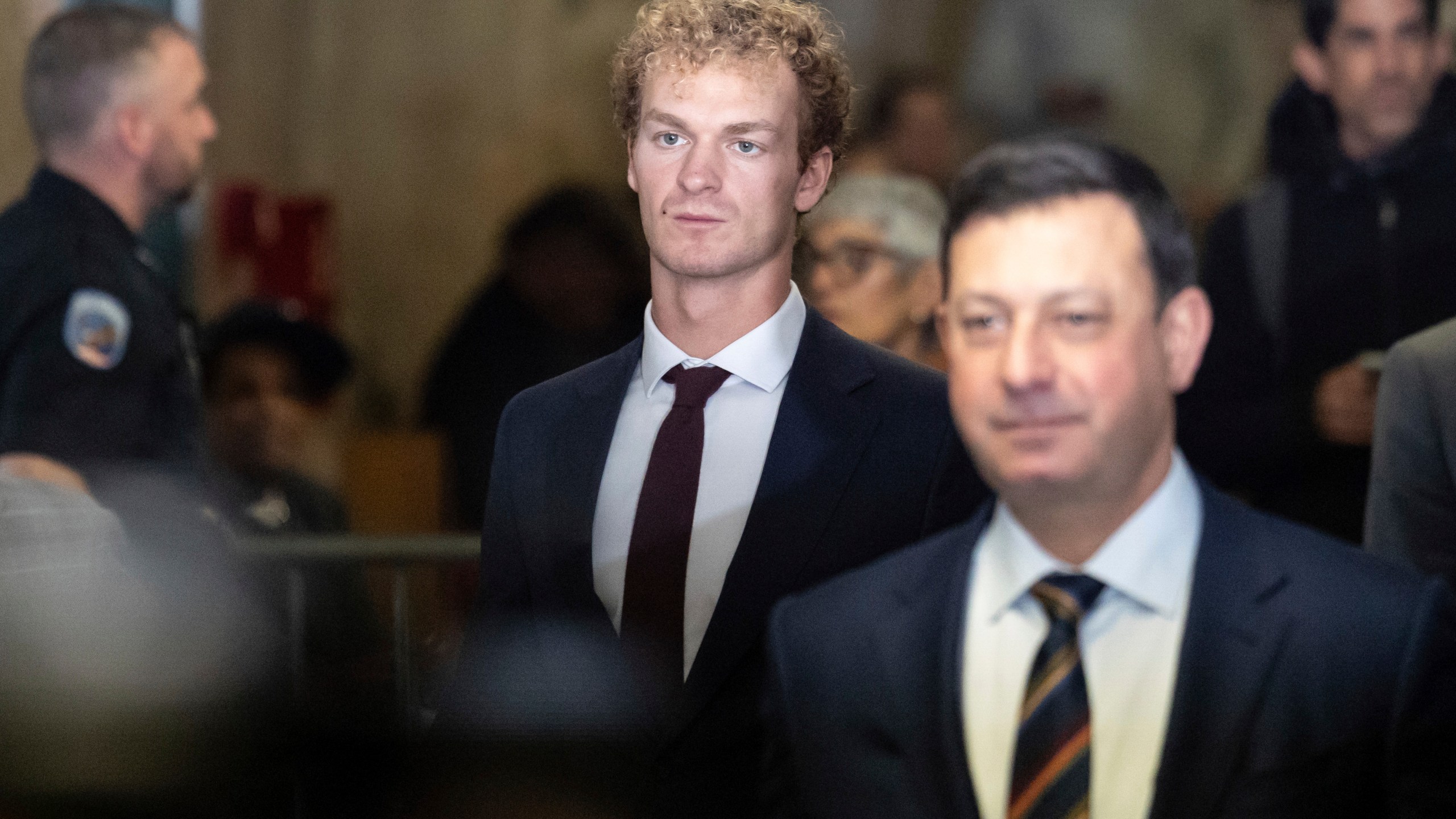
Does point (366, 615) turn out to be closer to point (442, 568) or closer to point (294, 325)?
point (442, 568)

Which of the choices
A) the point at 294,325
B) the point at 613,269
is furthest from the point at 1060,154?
the point at 294,325

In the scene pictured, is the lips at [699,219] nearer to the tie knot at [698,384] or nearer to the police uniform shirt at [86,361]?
the tie knot at [698,384]

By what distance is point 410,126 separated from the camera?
8.07 feet

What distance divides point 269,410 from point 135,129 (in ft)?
1.53

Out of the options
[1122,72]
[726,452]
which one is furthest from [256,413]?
[1122,72]

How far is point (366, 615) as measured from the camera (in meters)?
1.35

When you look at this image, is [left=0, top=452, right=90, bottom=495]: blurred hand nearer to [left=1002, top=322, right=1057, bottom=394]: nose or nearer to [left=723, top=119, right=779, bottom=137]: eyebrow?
[left=723, top=119, right=779, bottom=137]: eyebrow

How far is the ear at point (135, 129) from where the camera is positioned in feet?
4.27

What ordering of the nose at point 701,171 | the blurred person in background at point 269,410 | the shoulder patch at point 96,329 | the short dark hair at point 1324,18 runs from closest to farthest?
the nose at point 701,171 → the short dark hair at point 1324,18 → the shoulder patch at point 96,329 → the blurred person in background at point 269,410

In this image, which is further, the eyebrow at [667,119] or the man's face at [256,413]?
the man's face at [256,413]

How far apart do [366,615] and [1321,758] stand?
0.87 meters

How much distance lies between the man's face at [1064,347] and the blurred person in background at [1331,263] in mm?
313

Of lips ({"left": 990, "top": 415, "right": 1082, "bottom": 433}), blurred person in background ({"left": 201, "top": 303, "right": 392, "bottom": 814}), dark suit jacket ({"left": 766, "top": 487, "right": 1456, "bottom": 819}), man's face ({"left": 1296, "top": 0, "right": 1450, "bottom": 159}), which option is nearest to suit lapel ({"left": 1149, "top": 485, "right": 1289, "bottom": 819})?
dark suit jacket ({"left": 766, "top": 487, "right": 1456, "bottom": 819})

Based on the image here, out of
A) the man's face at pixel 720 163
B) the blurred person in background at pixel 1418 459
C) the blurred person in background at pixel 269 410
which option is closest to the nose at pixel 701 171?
the man's face at pixel 720 163
